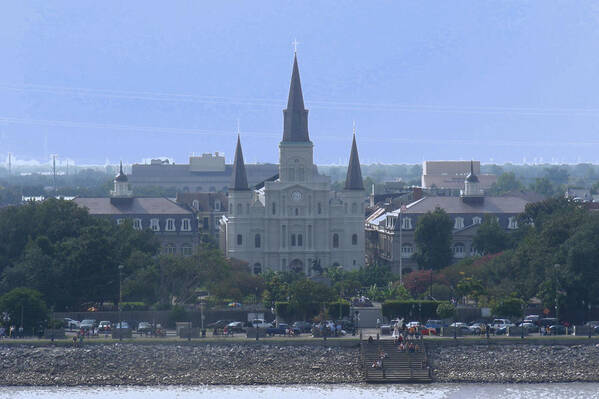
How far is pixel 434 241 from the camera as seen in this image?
429ft

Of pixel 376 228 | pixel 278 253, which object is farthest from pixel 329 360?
pixel 376 228

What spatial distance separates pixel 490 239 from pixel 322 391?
52949mm

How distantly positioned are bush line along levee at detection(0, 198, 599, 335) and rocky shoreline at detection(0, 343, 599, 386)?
269 inches

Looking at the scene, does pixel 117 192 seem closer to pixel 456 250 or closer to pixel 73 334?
pixel 456 250

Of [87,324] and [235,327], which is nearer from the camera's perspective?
[235,327]

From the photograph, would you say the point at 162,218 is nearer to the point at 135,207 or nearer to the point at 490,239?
the point at 135,207

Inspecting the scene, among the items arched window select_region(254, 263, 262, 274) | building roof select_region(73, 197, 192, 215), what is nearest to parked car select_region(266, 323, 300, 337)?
arched window select_region(254, 263, 262, 274)

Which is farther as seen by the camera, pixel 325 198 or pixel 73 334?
pixel 325 198

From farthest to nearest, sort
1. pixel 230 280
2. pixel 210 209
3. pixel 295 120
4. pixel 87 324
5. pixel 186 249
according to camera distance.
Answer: pixel 210 209 < pixel 186 249 < pixel 295 120 < pixel 230 280 < pixel 87 324

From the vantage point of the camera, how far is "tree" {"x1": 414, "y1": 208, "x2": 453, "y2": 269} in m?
130

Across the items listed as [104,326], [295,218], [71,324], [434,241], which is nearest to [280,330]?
[104,326]

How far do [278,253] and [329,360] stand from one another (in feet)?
179

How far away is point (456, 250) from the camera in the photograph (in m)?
136

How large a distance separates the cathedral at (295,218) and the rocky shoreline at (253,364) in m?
52.6
